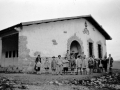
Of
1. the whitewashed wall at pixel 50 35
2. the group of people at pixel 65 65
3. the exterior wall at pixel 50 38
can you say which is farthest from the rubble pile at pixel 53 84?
the whitewashed wall at pixel 50 35

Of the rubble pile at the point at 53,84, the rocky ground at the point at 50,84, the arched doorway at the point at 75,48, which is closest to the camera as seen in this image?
the rubble pile at the point at 53,84

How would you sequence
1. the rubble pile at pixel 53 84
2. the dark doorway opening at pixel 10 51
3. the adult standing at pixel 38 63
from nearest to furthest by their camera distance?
1. the rubble pile at pixel 53 84
2. the adult standing at pixel 38 63
3. the dark doorway opening at pixel 10 51

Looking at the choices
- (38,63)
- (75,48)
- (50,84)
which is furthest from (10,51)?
(50,84)

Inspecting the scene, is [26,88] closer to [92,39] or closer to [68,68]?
[68,68]

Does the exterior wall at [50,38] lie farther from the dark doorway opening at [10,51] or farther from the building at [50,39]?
the dark doorway opening at [10,51]

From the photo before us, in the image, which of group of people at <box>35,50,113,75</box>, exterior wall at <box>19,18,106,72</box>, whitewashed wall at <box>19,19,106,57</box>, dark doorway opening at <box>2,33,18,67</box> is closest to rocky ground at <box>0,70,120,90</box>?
group of people at <box>35,50,113,75</box>

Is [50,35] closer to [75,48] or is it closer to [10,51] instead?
[75,48]

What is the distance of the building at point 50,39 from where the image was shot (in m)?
12.1

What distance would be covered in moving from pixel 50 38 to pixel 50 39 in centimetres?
8

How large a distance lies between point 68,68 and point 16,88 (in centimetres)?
702

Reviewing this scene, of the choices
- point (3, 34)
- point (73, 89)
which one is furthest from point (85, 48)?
point (73, 89)

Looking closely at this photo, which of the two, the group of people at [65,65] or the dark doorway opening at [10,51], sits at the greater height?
A: the dark doorway opening at [10,51]

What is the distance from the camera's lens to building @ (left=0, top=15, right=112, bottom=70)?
12.1 meters

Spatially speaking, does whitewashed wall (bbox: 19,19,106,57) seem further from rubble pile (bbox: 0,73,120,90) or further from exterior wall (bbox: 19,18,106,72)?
rubble pile (bbox: 0,73,120,90)
